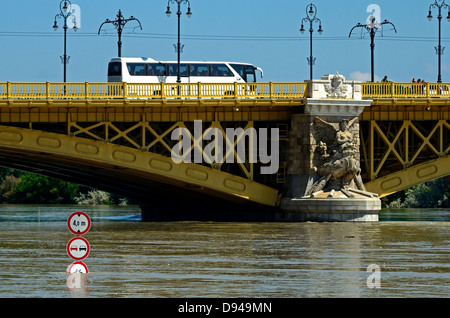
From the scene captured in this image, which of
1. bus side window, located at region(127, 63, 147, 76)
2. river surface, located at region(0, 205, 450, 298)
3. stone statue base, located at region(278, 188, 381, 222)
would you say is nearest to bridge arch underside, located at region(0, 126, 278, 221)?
stone statue base, located at region(278, 188, 381, 222)

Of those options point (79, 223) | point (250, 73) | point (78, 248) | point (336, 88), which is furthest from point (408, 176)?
point (79, 223)

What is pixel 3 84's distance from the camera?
56.2 meters

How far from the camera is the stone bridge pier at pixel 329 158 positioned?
195 ft

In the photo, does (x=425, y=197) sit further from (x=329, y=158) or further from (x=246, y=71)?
(x=329, y=158)

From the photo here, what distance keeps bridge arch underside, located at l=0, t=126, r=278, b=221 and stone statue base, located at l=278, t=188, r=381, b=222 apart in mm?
2398

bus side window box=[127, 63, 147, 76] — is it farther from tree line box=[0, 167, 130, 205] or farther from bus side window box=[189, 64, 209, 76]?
tree line box=[0, 167, 130, 205]

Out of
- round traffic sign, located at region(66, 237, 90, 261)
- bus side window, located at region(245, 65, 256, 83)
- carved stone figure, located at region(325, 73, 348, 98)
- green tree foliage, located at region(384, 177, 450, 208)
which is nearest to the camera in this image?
round traffic sign, located at region(66, 237, 90, 261)

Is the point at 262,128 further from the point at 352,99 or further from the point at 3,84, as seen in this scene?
the point at 3,84

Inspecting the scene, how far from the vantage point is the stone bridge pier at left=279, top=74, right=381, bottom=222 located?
59562mm

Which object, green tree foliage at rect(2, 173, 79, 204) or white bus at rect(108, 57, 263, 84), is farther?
green tree foliage at rect(2, 173, 79, 204)

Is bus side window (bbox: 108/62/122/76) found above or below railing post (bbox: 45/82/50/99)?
above

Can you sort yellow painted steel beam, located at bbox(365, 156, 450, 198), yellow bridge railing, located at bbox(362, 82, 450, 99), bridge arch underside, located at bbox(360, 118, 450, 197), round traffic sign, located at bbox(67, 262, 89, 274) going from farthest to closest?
yellow painted steel beam, located at bbox(365, 156, 450, 198) < bridge arch underside, located at bbox(360, 118, 450, 197) < yellow bridge railing, located at bbox(362, 82, 450, 99) < round traffic sign, located at bbox(67, 262, 89, 274)

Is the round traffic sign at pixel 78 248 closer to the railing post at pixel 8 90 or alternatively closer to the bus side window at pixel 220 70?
the railing post at pixel 8 90

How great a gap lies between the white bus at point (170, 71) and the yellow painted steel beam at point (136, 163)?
27.8 feet
